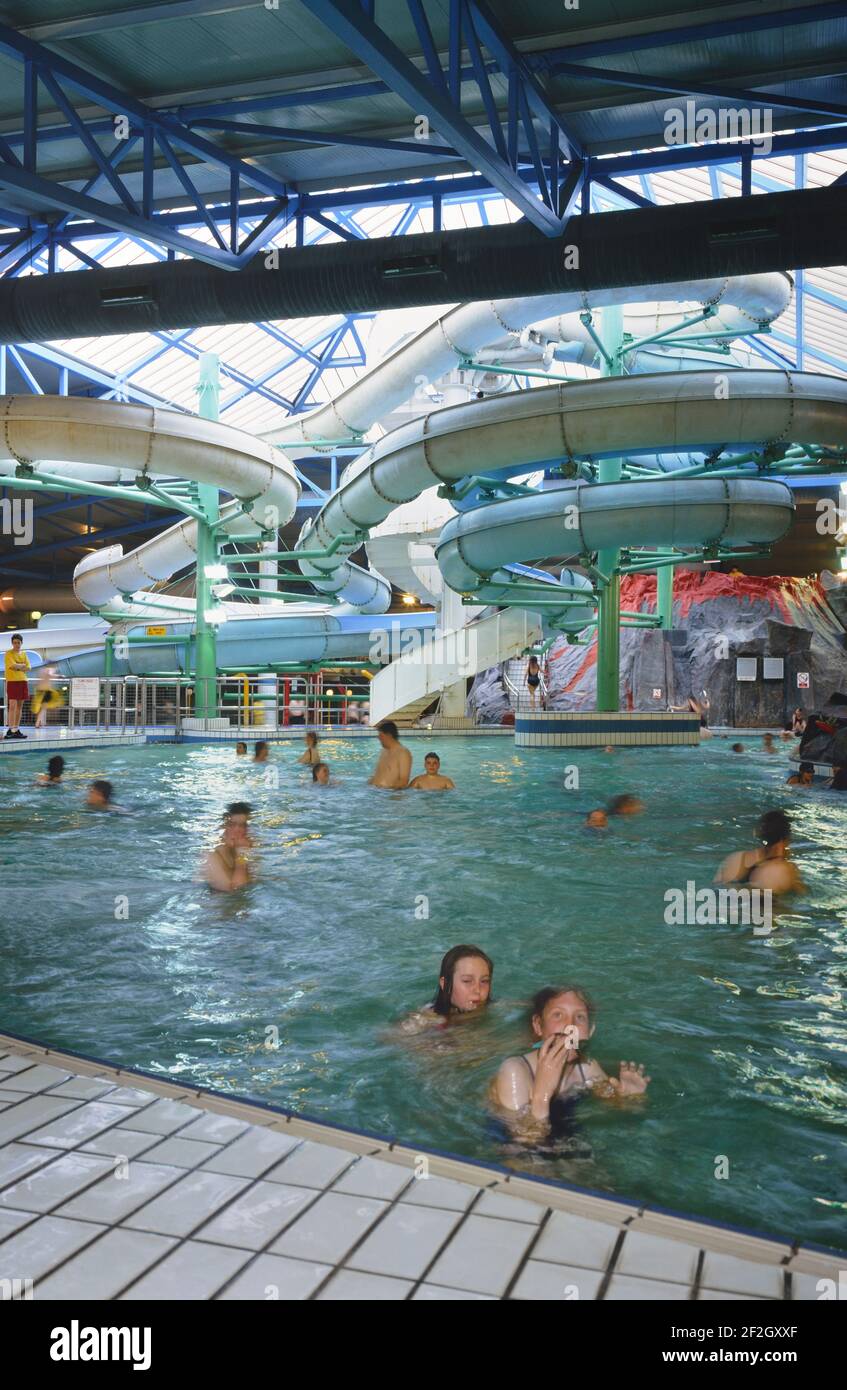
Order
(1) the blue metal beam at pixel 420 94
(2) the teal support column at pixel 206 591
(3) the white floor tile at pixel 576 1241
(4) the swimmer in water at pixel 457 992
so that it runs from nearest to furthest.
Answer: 1. (3) the white floor tile at pixel 576 1241
2. (4) the swimmer in water at pixel 457 992
3. (1) the blue metal beam at pixel 420 94
4. (2) the teal support column at pixel 206 591

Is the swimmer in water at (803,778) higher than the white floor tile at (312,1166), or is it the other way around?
the swimmer in water at (803,778)

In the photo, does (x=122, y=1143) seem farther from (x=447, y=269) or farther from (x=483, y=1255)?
(x=447, y=269)

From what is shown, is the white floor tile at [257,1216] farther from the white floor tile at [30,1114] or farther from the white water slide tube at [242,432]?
the white water slide tube at [242,432]

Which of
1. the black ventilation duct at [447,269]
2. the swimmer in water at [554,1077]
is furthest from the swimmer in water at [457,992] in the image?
the black ventilation duct at [447,269]

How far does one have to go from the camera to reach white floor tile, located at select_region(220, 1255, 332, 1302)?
151 centimetres

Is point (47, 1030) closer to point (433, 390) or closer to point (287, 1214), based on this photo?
point (287, 1214)

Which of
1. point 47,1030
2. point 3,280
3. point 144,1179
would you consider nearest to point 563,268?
point 3,280

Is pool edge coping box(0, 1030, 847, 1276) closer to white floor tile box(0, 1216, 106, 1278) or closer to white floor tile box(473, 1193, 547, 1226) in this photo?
white floor tile box(473, 1193, 547, 1226)

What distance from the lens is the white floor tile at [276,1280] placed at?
1506 millimetres

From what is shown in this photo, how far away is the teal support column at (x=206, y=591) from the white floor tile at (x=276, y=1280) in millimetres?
16910

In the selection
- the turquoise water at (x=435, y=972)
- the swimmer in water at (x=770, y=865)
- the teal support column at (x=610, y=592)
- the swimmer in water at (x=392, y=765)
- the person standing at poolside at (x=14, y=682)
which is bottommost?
the turquoise water at (x=435, y=972)

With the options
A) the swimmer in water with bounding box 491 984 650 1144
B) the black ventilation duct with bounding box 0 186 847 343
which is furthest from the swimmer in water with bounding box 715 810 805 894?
the black ventilation duct with bounding box 0 186 847 343

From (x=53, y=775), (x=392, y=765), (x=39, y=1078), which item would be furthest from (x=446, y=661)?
(x=39, y=1078)

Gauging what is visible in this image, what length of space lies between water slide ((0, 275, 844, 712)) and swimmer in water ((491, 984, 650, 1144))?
7541mm
